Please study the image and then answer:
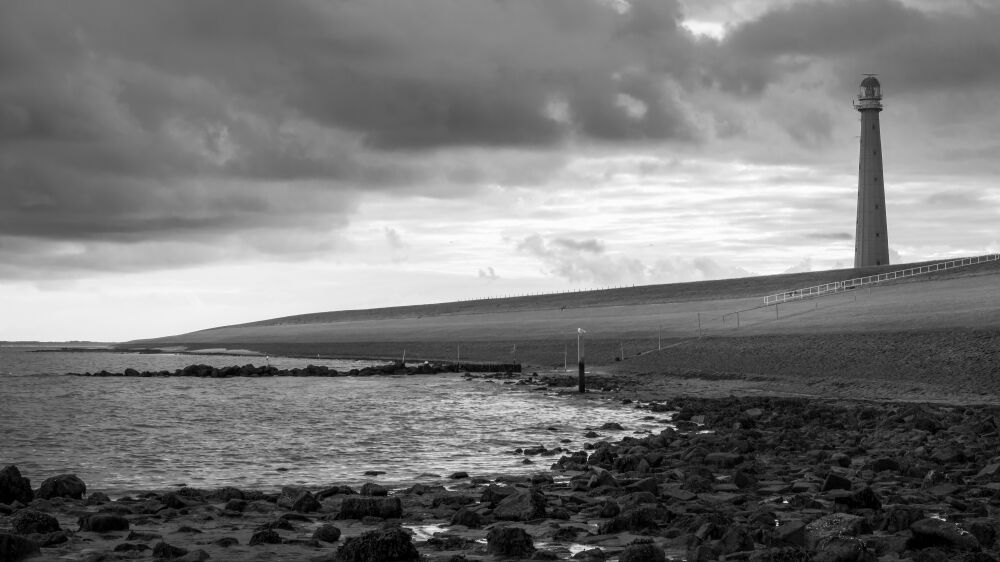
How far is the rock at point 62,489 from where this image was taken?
1880 cm

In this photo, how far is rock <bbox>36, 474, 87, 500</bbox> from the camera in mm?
18797

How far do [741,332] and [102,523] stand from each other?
53.7 meters

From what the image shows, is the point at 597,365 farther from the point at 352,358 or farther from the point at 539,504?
the point at 539,504

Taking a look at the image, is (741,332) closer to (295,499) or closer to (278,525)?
A: (295,499)

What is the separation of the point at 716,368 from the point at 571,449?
28.6 metres

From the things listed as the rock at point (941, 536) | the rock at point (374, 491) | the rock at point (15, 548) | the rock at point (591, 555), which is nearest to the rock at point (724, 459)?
the rock at point (374, 491)

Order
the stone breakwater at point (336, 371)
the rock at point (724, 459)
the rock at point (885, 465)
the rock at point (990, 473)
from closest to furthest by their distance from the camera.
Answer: the rock at point (990, 473) < the rock at point (885, 465) < the rock at point (724, 459) < the stone breakwater at point (336, 371)

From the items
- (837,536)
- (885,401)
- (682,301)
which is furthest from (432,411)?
(682,301)

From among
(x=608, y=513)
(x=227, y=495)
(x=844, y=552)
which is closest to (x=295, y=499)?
(x=227, y=495)

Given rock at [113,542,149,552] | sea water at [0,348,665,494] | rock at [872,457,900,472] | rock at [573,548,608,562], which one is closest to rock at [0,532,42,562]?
rock at [113,542,149,552]

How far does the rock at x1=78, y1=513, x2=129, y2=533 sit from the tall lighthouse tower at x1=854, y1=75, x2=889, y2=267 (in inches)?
4097

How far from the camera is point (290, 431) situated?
33719 millimetres

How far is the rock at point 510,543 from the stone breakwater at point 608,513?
0.02m

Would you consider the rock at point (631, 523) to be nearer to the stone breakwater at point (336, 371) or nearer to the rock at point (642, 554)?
the rock at point (642, 554)
